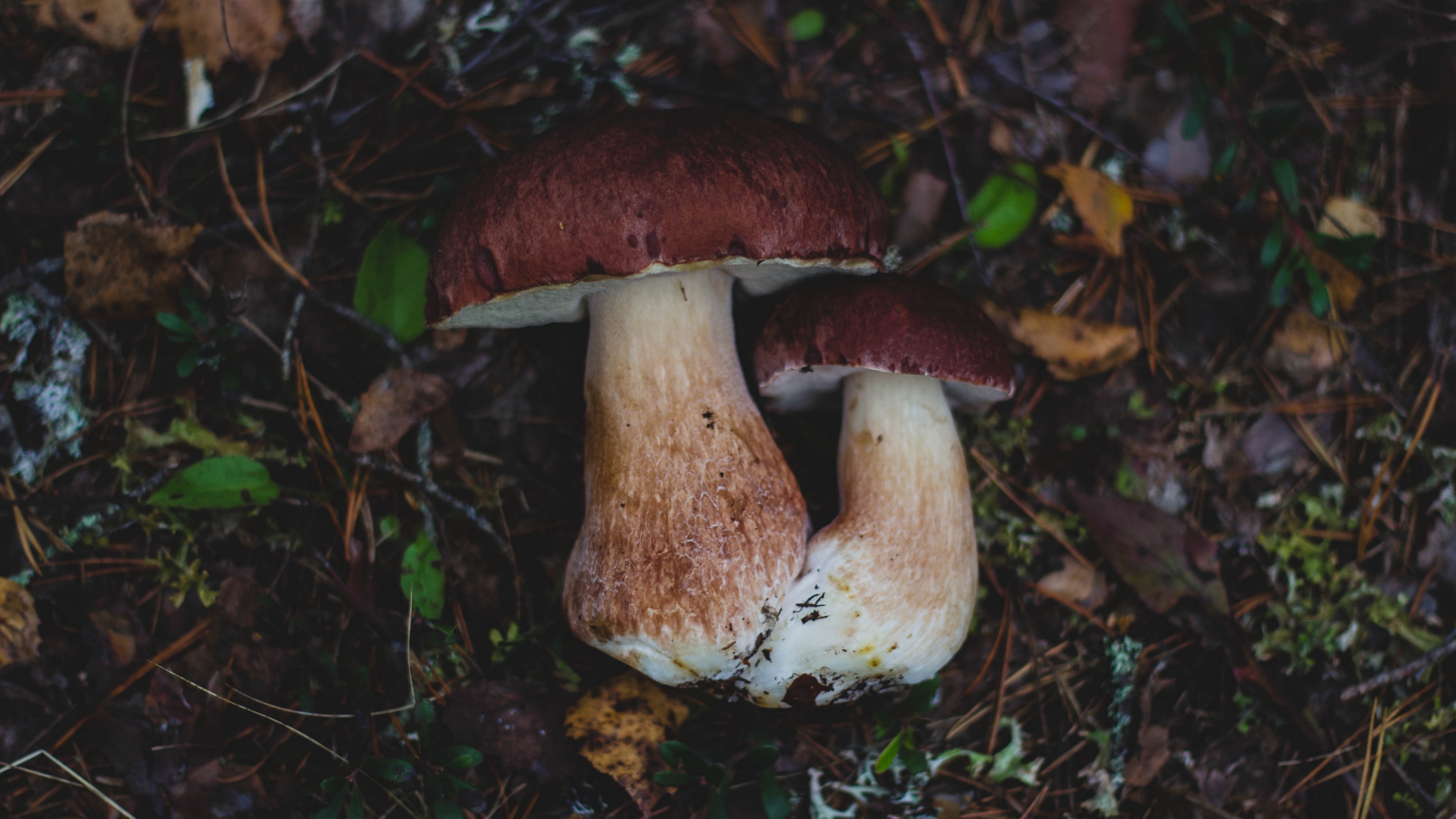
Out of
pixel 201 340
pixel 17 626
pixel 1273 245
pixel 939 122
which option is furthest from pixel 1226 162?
pixel 17 626

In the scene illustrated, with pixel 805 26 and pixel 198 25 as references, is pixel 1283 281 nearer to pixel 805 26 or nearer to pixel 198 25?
pixel 805 26

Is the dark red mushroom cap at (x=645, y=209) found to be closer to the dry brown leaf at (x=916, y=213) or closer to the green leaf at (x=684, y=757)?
the dry brown leaf at (x=916, y=213)

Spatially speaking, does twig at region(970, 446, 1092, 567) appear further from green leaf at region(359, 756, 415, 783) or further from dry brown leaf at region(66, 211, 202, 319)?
dry brown leaf at region(66, 211, 202, 319)

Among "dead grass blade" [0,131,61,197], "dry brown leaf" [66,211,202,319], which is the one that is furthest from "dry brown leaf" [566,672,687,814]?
"dead grass blade" [0,131,61,197]

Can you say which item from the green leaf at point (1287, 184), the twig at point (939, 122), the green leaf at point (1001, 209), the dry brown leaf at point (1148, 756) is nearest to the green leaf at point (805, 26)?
the twig at point (939, 122)

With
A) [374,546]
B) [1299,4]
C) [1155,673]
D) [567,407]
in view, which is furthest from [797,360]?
[1299,4]

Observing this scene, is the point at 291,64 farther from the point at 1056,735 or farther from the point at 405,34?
the point at 1056,735
